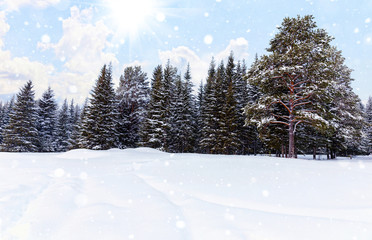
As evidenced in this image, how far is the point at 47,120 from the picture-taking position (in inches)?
1258

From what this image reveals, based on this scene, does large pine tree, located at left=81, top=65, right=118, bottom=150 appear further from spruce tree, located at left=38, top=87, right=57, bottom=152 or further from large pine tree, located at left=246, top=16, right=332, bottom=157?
large pine tree, located at left=246, top=16, right=332, bottom=157

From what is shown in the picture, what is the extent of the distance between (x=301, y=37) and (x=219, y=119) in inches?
481

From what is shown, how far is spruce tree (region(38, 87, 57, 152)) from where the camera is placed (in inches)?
1223

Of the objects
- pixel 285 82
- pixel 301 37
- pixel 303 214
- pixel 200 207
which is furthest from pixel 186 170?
pixel 301 37

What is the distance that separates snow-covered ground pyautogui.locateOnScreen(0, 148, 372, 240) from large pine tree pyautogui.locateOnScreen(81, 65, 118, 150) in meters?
17.5

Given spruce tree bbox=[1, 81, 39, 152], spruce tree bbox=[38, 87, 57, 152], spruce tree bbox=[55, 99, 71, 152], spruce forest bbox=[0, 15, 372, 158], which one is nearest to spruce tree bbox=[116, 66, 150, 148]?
spruce forest bbox=[0, 15, 372, 158]

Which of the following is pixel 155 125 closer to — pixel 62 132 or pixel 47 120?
A: pixel 47 120

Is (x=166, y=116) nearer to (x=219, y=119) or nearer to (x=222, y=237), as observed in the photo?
(x=219, y=119)

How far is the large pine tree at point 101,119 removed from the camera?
21.5 metres

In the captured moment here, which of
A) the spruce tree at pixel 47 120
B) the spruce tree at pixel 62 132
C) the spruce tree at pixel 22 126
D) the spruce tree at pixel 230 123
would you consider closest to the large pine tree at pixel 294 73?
the spruce tree at pixel 230 123

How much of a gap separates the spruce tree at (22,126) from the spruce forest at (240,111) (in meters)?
0.10

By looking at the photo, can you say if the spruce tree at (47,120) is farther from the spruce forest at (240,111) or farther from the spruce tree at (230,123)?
the spruce tree at (230,123)

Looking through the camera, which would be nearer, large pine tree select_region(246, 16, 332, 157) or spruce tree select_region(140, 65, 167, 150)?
large pine tree select_region(246, 16, 332, 157)

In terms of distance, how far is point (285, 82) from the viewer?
543 inches
